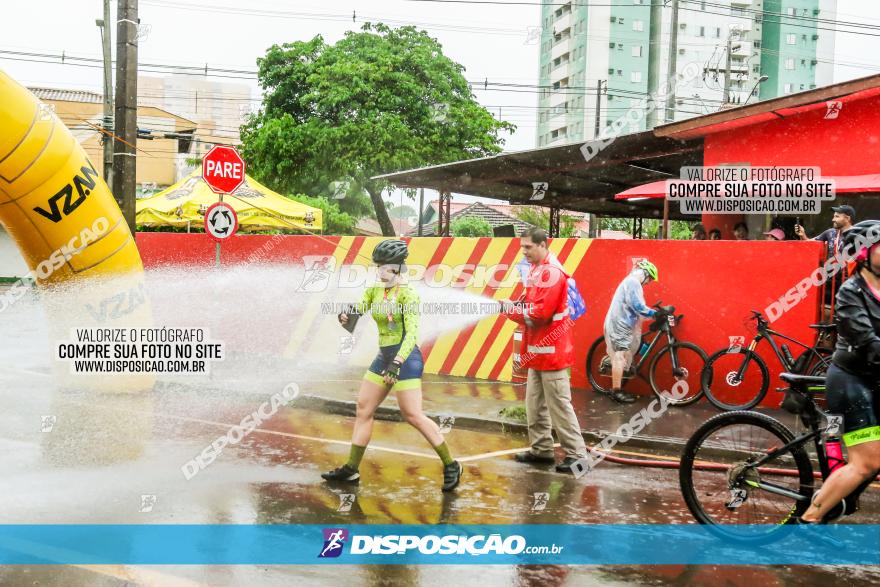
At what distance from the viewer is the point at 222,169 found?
42.3 ft

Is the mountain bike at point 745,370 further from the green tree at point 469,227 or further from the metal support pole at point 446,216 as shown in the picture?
the green tree at point 469,227

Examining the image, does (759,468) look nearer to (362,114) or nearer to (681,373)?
(681,373)

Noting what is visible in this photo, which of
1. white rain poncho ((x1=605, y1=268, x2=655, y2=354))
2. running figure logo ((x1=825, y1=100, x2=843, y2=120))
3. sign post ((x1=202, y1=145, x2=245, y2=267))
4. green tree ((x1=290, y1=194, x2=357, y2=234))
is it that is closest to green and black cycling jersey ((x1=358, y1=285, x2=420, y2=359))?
white rain poncho ((x1=605, y1=268, x2=655, y2=354))

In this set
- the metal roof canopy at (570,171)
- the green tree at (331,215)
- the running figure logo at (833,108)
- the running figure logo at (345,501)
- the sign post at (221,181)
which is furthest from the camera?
the green tree at (331,215)

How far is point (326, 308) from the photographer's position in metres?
13.5

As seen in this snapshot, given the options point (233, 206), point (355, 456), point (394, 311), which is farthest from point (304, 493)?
point (233, 206)

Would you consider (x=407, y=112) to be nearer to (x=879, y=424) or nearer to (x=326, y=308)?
(x=326, y=308)

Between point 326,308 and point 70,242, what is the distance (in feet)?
15.3

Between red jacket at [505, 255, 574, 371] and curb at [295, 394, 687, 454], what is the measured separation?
1.67 meters

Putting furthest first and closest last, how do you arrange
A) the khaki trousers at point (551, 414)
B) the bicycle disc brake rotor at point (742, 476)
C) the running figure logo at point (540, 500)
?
the khaki trousers at point (551, 414) < the running figure logo at point (540, 500) < the bicycle disc brake rotor at point (742, 476)

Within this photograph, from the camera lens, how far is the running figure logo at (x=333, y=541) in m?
4.94

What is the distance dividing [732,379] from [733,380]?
0.08 feet

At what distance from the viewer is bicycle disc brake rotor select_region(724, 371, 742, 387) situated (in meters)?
10.1

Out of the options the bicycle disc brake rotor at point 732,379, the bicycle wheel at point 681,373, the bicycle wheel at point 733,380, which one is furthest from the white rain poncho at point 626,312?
the bicycle disc brake rotor at point 732,379
